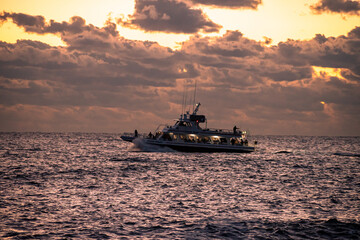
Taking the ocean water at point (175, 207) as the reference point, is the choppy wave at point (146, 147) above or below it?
above

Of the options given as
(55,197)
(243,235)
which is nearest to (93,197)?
(55,197)

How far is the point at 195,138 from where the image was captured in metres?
72.2

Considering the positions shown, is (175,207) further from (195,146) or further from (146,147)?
(146,147)

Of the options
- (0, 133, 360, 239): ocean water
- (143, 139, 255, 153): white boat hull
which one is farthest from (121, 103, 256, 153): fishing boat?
(0, 133, 360, 239): ocean water

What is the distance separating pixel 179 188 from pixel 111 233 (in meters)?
15.2

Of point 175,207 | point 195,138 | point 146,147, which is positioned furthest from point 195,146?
point 175,207

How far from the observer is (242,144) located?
7550 centimetres

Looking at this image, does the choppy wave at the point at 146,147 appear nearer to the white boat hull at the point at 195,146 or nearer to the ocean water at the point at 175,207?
the white boat hull at the point at 195,146

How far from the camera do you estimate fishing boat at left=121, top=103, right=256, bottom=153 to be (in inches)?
2788

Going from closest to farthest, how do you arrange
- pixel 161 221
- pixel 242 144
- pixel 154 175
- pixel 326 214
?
pixel 161 221 → pixel 326 214 → pixel 154 175 → pixel 242 144

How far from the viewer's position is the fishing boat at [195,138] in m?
70.8

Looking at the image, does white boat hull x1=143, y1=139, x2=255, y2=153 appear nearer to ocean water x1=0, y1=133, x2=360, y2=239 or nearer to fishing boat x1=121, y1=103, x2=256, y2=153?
fishing boat x1=121, y1=103, x2=256, y2=153

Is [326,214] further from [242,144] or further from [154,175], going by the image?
[242,144]

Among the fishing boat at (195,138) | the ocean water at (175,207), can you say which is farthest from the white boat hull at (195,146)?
the ocean water at (175,207)
